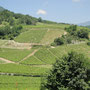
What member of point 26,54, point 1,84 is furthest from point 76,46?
point 1,84

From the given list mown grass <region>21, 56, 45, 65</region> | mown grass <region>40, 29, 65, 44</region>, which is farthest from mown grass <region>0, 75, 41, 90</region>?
mown grass <region>40, 29, 65, 44</region>

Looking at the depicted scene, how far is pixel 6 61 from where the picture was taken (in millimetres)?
46719

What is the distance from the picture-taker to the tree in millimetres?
18234

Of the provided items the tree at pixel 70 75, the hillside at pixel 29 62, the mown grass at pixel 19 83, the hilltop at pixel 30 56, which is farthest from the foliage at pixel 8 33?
the tree at pixel 70 75

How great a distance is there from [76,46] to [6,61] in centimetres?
3398

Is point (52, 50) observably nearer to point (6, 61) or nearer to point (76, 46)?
point (76, 46)

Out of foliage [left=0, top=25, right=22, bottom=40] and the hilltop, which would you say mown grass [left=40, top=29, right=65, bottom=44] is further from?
foliage [left=0, top=25, right=22, bottom=40]

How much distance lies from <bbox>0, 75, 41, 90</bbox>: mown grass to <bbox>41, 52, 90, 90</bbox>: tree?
8.97 metres

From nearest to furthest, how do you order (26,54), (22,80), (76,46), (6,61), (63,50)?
(22,80) < (6,61) < (26,54) < (63,50) < (76,46)

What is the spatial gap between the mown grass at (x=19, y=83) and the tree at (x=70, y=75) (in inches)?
353

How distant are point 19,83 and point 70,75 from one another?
15004 mm

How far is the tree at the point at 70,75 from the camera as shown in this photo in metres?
18.2

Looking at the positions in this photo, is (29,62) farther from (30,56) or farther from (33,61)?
(30,56)

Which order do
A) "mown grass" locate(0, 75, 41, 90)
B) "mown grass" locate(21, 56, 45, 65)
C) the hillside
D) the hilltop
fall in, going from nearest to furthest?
"mown grass" locate(0, 75, 41, 90), the hillside, the hilltop, "mown grass" locate(21, 56, 45, 65)
